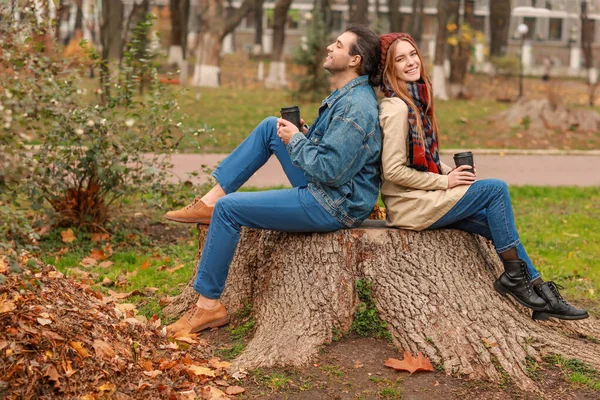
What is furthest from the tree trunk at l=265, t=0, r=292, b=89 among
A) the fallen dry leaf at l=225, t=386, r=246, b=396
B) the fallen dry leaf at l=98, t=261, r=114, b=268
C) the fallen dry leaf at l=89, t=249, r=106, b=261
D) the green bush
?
the fallen dry leaf at l=225, t=386, r=246, b=396

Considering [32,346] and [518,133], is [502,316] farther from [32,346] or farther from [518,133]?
[518,133]

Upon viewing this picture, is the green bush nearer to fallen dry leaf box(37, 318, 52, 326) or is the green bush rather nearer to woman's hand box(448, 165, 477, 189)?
woman's hand box(448, 165, 477, 189)

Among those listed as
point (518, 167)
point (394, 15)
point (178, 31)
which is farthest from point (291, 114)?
point (394, 15)

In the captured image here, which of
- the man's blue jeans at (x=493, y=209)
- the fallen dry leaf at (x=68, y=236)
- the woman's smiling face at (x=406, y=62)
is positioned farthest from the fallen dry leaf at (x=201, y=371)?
the fallen dry leaf at (x=68, y=236)

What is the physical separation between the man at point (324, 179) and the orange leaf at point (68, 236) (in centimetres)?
244

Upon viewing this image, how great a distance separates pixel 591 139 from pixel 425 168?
11.9 metres

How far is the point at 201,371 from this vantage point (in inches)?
166

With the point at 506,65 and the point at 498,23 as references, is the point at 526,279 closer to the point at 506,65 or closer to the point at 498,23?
the point at 506,65

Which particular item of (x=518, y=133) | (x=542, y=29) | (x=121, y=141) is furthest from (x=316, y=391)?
(x=542, y=29)

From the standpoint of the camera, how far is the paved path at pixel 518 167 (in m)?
10.7

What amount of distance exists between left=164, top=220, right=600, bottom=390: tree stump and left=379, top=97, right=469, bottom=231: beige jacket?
0.11 metres

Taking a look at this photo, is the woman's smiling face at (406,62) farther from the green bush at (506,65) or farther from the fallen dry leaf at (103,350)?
the green bush at (506,65)

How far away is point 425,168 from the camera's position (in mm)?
4605

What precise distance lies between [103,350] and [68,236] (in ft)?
10.3
